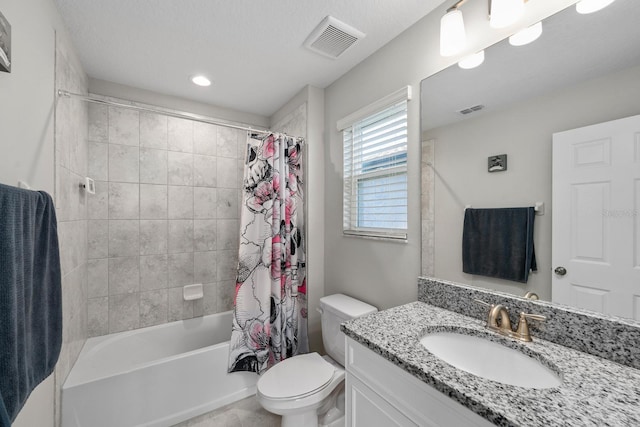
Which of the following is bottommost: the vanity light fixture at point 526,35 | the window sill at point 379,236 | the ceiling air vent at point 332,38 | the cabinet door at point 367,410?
the cabinet door at point 367,410

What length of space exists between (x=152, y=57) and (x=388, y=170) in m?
1.77

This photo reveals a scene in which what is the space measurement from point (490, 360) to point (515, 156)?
2.63 ft

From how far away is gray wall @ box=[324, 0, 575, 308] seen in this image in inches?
48.8

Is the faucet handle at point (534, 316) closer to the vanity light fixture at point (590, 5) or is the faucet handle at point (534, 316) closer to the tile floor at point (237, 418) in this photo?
the vanity light fixture at point (590, 5)

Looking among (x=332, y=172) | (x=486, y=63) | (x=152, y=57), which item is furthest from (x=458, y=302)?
(x=152, y=57)

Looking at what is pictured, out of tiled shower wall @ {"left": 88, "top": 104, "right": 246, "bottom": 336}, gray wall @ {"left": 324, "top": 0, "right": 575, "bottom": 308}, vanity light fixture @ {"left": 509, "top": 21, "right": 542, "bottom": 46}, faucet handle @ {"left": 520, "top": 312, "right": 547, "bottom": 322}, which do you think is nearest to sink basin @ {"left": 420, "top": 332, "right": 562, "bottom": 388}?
faucet handle @ {"left": 520, "top": 312, "right": 547, "bottom": 322}

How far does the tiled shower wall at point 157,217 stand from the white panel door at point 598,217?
244cm

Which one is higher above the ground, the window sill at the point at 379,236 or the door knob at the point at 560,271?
the window sill at the point at 379,236

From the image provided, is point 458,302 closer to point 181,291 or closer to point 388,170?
point 388,170

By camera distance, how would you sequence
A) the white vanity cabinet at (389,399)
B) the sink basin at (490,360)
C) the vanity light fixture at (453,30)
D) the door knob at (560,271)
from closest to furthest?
the white vanity cabinet at (389,399), the sink basin at (490,360), the door knob at (560,271), the vanity light fixture at (453,30)

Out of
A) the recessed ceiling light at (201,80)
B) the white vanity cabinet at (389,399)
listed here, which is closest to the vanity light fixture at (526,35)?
the white vanity cabinet at (389,399)

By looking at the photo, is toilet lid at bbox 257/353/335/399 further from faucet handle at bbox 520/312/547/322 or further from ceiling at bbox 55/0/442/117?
ceiling at bbox 55/0/442/117

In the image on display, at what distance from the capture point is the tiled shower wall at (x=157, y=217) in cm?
209

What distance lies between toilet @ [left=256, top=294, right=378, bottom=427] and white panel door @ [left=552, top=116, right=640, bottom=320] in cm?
97
